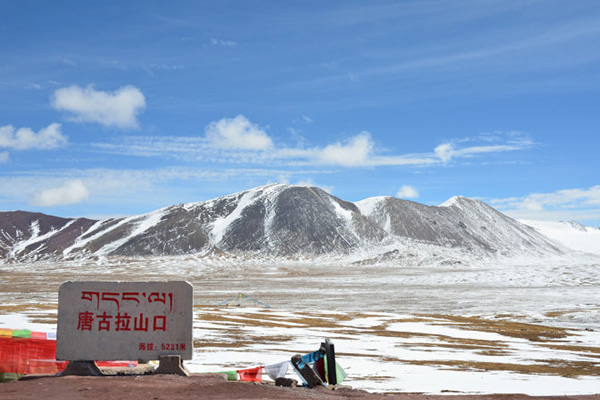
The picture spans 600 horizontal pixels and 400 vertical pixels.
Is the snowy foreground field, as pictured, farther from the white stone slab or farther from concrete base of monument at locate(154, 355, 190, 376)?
the white stone slab

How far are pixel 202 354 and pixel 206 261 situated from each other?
568 feet

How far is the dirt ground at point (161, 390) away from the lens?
40.6ft

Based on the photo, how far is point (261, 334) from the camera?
34.4 metres

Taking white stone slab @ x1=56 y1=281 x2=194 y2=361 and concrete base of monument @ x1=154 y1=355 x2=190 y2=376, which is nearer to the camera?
white stone slab @ x1=56 y1=281 x2=194 y2=361

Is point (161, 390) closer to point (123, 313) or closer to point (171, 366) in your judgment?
point (171, 366)

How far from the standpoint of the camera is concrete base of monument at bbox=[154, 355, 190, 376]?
15195 mm

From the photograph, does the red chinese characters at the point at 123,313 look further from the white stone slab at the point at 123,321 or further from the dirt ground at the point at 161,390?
the dirt ground at the point at 161,390

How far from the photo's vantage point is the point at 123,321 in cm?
1523

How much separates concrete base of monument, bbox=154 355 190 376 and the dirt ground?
0.40 m

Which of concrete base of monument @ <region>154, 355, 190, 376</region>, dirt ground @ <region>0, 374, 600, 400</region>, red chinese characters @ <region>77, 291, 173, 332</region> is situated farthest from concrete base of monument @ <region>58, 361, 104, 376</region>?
concrete base of monument @ <region>154, 355, 190, 376</region>

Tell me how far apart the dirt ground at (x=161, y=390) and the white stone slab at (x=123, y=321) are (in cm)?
83

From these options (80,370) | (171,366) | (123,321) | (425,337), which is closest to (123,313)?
(123,321)

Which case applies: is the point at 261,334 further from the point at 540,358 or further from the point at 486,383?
the point at 486,383

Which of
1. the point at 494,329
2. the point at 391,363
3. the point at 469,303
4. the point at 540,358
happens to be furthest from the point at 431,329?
the point at 469,303
